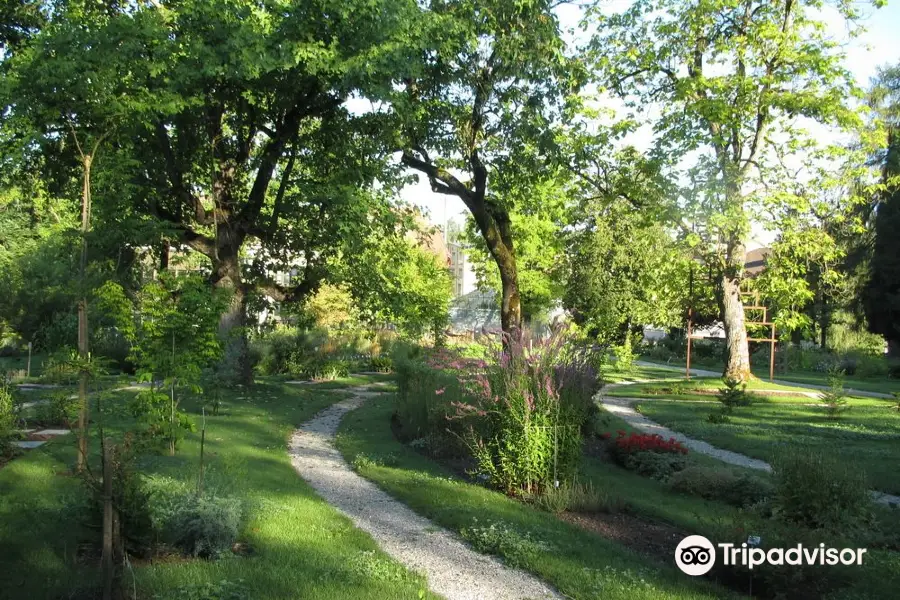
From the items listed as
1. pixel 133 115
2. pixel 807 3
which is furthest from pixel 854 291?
pixel 133 115

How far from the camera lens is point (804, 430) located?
13.1 m

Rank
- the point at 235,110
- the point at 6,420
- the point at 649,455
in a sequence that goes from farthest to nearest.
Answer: the point at 235,110
the point at 649,455
the point at 6,420

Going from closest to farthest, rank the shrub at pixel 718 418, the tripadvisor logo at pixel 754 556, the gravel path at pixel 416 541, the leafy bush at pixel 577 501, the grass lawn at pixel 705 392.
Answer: the tripadvisor logo at pixel 754 556 → the gravel path at pixel 416 541 → the leafy bush at pixel 577 501 → the shrub at pixel 718 418 → the grass lawn at pixel 705 392

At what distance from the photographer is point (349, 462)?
32.0 ft

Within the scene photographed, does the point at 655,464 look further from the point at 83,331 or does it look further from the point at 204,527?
the point at 83,331

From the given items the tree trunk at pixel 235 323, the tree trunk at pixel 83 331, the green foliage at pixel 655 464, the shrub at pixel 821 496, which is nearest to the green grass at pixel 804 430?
the green foliage at pixel 655 464

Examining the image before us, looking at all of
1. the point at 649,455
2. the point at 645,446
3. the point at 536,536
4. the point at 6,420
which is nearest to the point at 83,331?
the point at 6,420

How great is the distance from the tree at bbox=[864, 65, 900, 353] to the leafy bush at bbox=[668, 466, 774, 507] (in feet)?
105

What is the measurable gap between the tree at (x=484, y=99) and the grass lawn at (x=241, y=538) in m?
5.94

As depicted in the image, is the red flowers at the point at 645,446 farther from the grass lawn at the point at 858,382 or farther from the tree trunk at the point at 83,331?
the grass lawn at the point at 858,382

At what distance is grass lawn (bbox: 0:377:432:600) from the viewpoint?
4.46m

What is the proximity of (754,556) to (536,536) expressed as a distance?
1806 mm

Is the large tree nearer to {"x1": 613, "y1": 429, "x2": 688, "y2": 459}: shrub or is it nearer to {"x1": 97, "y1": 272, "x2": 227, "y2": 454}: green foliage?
{"x1": 97, "y1": 272, "x2": 227, "y2": 454}: green foliage

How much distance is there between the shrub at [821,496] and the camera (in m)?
6.17
